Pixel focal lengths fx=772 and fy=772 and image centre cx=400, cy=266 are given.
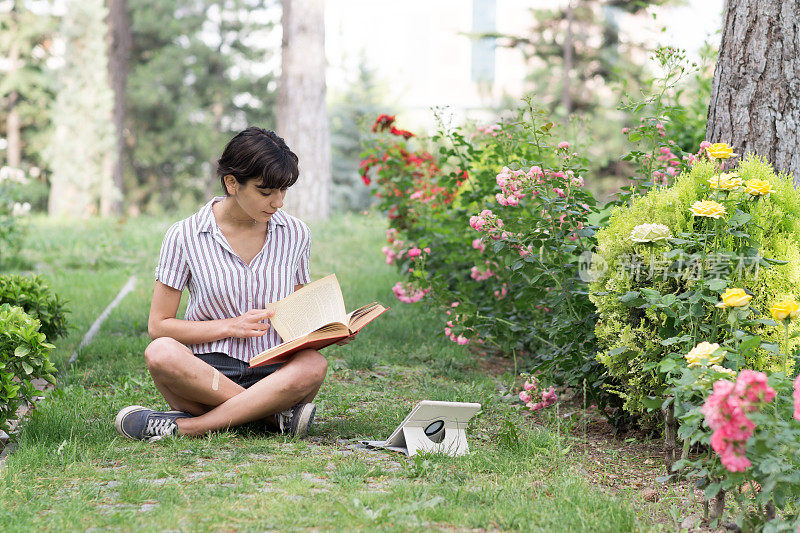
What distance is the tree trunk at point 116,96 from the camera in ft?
66.5

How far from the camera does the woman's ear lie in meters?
3.13

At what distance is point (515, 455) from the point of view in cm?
291

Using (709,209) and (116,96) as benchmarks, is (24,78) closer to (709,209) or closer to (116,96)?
(116,96)

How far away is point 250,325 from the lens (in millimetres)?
3084

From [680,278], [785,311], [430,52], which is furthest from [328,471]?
[430,52]

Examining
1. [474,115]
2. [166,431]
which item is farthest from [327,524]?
[474,115]

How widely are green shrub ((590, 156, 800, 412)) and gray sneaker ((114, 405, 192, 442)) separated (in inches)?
68.7

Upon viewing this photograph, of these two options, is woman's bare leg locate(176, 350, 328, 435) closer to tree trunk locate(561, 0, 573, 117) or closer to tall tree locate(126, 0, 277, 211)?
tree trunk locate(561, 0, 573, 117)

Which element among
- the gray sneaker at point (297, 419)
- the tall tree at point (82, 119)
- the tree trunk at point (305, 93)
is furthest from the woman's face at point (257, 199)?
the tall tree at point (82, 119)

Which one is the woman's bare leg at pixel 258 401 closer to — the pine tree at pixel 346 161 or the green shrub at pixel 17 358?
the green shrub at pixel 17 358

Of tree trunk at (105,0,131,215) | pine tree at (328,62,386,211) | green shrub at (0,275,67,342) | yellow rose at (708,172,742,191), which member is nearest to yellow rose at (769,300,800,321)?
yellow rose at (708,172,742,191)

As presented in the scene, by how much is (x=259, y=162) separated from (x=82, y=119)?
18928 mm

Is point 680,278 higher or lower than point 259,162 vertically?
lower

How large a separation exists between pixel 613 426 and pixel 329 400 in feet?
4.52
